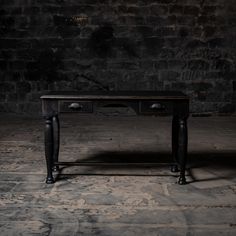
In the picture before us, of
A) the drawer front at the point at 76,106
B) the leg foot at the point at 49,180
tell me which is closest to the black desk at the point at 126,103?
the drawer front at the point at 76,106

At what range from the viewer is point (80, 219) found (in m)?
2.69

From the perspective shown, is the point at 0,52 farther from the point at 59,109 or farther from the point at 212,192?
the point at 212,192

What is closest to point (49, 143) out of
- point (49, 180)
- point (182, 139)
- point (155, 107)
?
point (49, 180)

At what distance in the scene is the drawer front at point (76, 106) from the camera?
3.37m

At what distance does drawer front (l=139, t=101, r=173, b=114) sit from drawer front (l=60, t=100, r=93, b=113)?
1.37 feet

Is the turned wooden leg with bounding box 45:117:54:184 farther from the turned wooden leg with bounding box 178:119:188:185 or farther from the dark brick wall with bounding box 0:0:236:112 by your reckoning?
the dark brick wall with bounding box 0:0:236:112

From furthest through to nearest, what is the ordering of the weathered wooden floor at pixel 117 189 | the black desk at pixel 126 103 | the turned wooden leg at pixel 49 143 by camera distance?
the turned wooden leg at pixel 49 143
the black desk at pixel 126 103
the weathered wooden floor at pixel 117 189

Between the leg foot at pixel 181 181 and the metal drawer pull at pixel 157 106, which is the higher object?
the metal drawer pull at pixel 157 106

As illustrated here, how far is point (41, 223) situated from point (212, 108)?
18.4ft

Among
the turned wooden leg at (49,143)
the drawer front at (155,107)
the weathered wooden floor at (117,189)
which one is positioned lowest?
the weathered wooden floor at (117,189)

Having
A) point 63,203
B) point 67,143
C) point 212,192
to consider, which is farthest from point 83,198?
point 67,143

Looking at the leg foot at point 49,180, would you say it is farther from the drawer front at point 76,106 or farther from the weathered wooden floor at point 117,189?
the drawer front at point 76,106

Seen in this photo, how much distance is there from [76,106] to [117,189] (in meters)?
0.74

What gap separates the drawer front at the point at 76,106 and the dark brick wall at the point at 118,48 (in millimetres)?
4327
